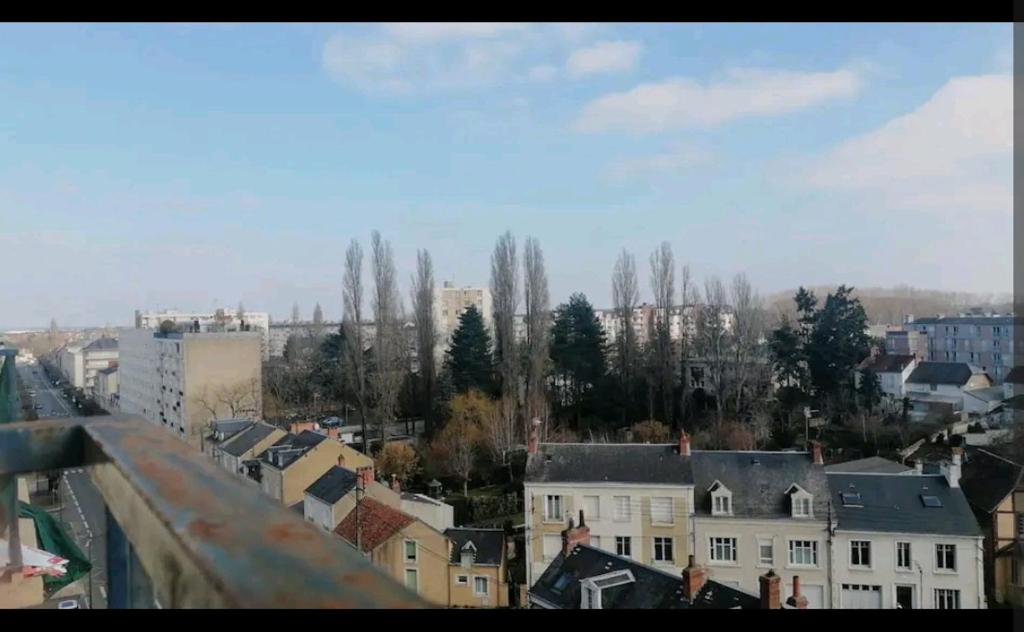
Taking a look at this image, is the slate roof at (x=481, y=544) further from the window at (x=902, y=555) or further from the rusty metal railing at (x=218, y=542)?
the rusty metal railing at (x=218, y=542)

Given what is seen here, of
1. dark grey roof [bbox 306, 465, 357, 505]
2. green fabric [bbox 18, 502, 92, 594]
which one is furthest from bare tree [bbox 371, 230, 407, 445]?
green fabric [bbox 18, 502, 92, 594]

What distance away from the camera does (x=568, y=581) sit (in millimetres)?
6027

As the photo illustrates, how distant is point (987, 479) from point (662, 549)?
373 cm

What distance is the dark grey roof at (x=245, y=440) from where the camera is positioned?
10.7 m

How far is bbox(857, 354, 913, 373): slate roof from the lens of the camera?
13.0m

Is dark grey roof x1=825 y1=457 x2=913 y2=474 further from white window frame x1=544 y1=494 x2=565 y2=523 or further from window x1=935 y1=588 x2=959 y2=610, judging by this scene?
white window frame x1=544 y1=494 x2=565 y2=523

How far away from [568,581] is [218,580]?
615 cm

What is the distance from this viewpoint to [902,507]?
6.89 meters

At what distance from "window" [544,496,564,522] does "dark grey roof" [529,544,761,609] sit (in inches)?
48.7

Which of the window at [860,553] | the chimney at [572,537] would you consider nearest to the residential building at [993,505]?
the window at [860,553]

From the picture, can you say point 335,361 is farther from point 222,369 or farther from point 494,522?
point 494,522

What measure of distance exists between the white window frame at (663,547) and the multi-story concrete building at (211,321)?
11.0m

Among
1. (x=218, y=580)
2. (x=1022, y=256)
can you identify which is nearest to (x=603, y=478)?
(x=1022, y=256)

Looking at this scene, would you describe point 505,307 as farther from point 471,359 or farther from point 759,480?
point 759,480
